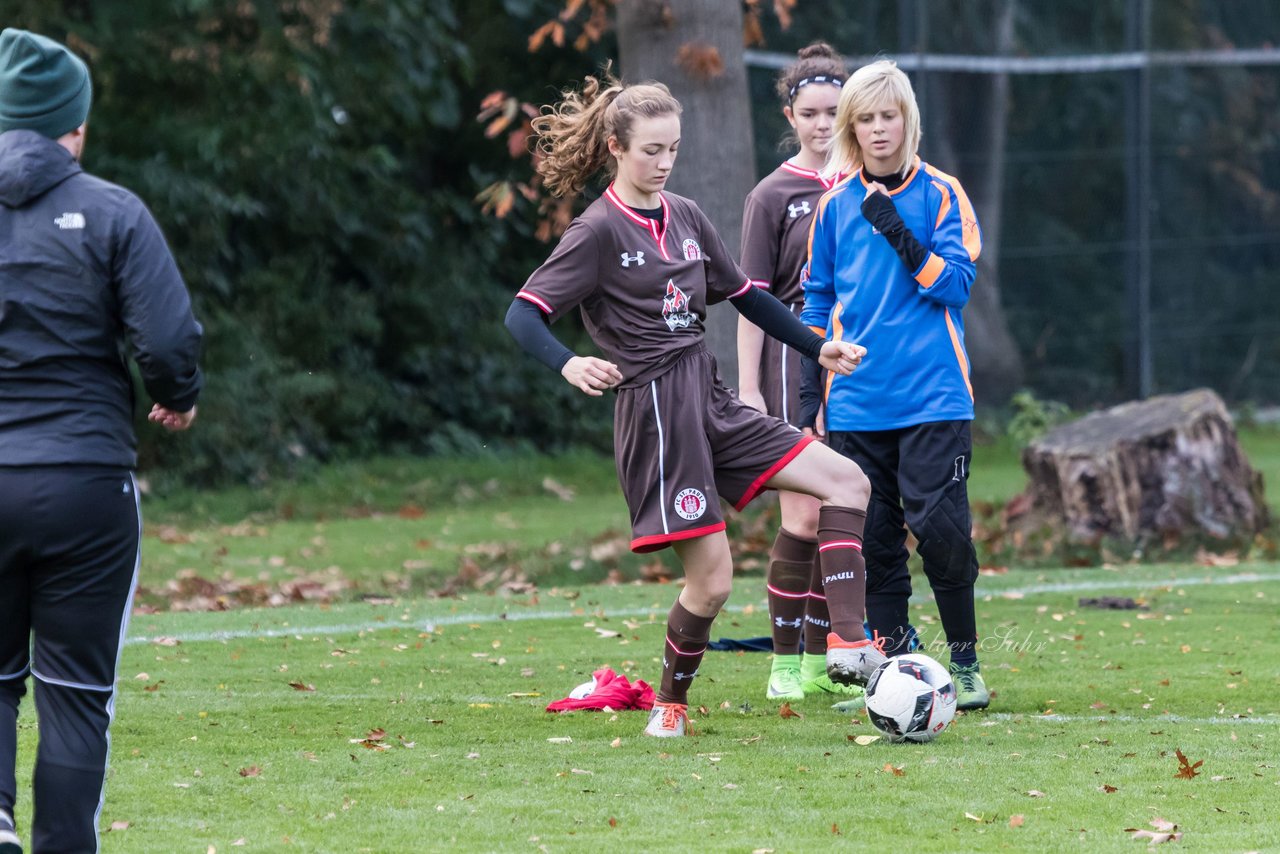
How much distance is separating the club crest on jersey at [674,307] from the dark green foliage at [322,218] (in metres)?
9.93

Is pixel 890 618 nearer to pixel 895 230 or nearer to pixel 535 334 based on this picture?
pixel 895 230

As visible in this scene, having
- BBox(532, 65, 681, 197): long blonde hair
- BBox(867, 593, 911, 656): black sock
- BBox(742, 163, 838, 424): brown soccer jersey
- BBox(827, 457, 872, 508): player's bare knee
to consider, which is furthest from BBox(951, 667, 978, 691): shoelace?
BBox(532, 65, 681, 197): long blonde hair

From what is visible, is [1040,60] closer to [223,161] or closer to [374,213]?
[374,213]

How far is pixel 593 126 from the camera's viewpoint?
555 centimetres

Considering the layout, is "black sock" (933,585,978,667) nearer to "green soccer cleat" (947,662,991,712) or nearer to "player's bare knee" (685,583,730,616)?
"green soccer cleat" (947,662,991,712)

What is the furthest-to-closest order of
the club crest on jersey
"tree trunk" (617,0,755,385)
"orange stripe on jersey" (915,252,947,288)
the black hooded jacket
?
"tree trunk" (617,0,755,385) < "orange stripe on jersey" (915,252,947,288) < the club crest on jersey < the black hooded jacket

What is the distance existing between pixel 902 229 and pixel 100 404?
113 inches

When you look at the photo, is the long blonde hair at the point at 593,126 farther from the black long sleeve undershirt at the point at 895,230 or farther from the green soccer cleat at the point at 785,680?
the green soccer cleat at the point at 785,680

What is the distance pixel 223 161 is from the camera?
15398 mm

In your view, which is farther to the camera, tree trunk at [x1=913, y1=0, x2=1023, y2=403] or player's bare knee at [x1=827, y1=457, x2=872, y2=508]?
tree trunk at [x1=913, y1=0, x2=1023, y2=403]

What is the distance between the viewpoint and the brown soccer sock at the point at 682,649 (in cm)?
550

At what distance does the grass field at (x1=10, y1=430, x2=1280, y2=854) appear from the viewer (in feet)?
14.5

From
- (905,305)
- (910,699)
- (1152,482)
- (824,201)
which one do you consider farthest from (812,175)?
(1152,482)

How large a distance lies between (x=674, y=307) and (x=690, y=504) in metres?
0.60
